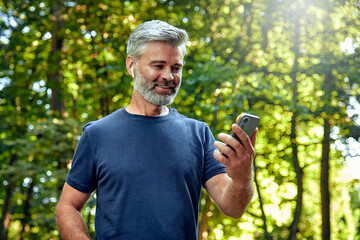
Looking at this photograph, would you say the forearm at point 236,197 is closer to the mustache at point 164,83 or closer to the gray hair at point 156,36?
the mustache at point 164,83

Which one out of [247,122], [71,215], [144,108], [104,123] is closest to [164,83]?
[144,108]

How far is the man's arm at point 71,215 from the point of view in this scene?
7.49ft

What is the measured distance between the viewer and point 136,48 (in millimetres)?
2529

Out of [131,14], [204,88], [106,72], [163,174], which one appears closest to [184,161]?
[163,174]

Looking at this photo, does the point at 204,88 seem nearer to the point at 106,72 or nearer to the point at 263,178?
the point at 106,72

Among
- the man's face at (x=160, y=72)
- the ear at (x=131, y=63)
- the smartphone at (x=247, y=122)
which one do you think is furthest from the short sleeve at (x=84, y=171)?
the smartphone at (x=247, y=122)

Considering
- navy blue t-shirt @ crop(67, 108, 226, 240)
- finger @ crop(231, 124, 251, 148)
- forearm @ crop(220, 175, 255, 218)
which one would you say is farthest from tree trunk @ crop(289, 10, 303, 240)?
finger @ crop(231, 124, 251, 148)

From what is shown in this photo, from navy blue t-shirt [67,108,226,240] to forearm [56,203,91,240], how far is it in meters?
0.10

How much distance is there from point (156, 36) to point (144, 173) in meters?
0.82

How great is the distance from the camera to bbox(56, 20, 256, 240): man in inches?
84.7

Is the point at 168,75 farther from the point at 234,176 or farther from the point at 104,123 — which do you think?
the point at 234,176

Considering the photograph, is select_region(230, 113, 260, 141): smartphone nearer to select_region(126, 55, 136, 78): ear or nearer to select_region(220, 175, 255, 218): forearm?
select_region(220, 175, 255, 218): forearm

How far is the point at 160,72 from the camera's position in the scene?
8.06 feet

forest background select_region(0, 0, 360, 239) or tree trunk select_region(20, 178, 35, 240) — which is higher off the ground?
forest background select_region(0, 0, 360, 239)
